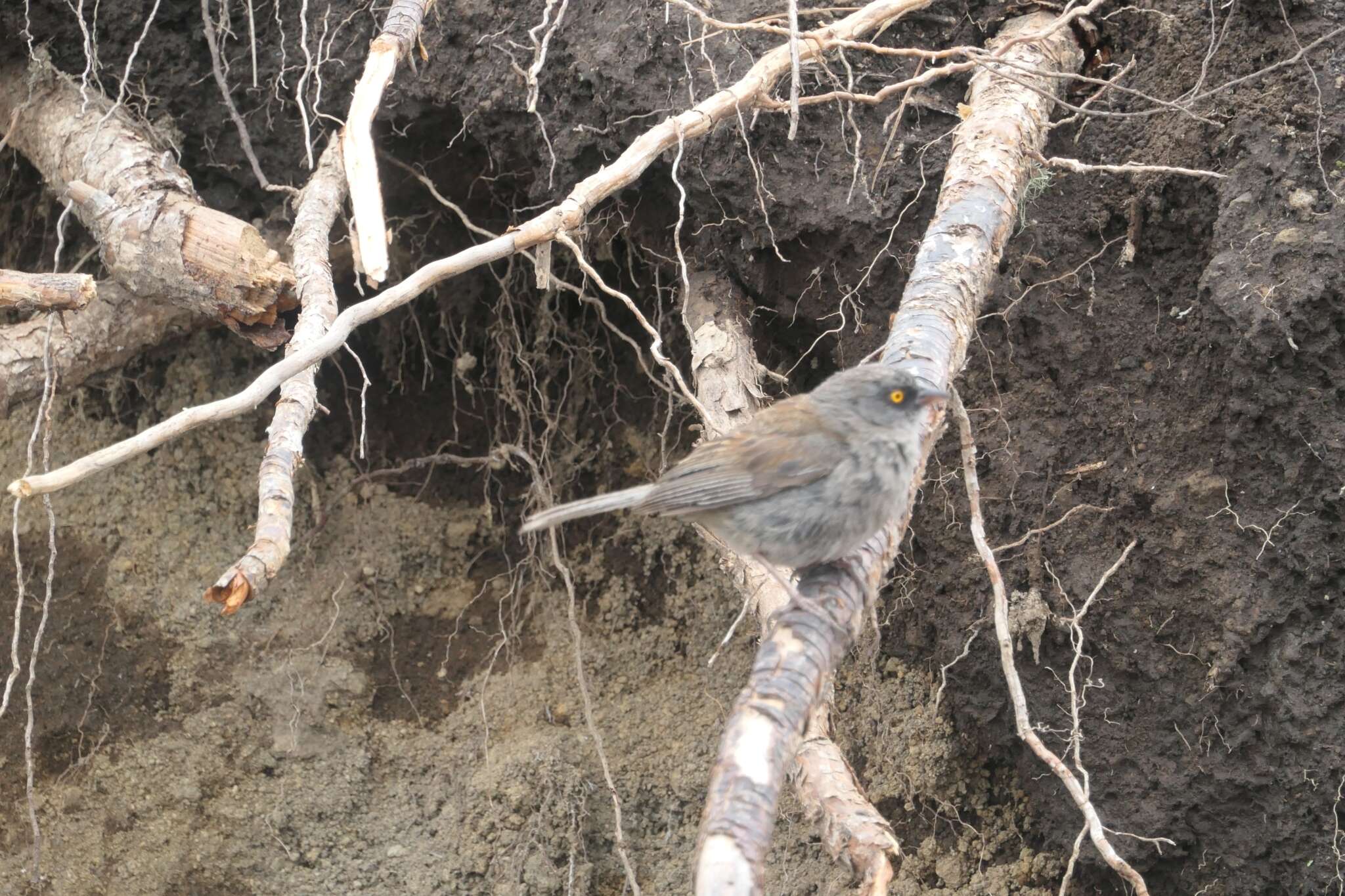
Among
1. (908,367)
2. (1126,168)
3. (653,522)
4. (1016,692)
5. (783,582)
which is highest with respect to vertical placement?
(1126,168)

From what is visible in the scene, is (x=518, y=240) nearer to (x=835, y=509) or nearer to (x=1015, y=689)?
(x=835, y=509)

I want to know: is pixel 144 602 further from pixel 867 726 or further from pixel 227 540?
pixel 867 726

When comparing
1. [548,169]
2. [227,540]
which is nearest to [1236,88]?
[548,169]

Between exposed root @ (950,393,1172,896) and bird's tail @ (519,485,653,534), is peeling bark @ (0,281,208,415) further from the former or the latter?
exposed root @ (950,393,1172,896)

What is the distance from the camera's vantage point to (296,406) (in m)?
3.19

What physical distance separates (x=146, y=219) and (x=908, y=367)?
280cm

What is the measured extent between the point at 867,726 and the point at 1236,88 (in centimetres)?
263

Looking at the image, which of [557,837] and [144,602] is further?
[144,602]

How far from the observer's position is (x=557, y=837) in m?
4.57

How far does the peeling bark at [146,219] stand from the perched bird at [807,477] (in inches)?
65.5

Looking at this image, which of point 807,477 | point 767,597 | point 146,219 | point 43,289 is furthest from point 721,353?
point 43,289

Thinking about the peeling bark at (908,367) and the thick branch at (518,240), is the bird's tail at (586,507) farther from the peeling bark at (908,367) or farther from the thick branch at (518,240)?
the thick branch at (518,240)

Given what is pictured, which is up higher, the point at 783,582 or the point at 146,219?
the point at 146,219

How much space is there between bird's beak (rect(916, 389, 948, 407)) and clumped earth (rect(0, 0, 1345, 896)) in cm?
115
